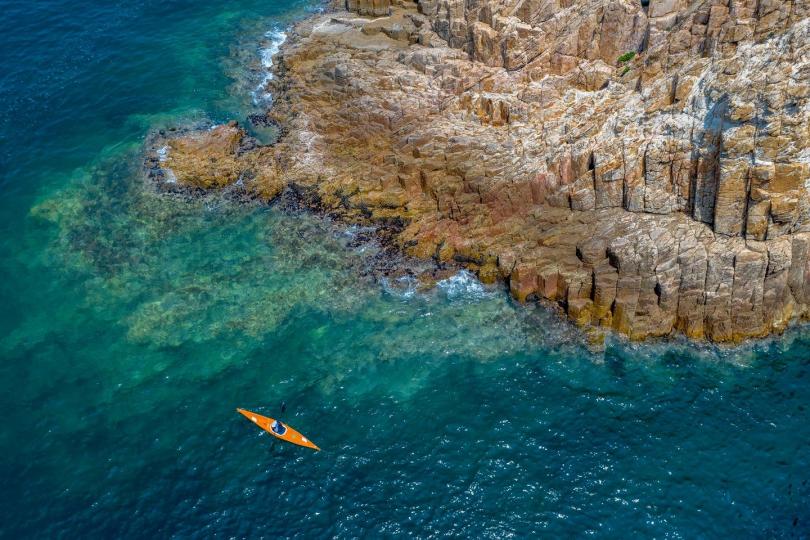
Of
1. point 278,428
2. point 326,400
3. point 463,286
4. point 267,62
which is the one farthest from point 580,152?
point 267,62

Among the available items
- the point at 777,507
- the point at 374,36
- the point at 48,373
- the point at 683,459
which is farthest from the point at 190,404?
the point at 374,36

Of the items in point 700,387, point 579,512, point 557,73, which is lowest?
point 579,512

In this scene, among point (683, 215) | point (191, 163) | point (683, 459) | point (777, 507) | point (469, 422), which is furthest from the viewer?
point (191, 163)

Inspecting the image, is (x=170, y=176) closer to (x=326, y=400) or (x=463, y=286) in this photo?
(x=326, y=400)

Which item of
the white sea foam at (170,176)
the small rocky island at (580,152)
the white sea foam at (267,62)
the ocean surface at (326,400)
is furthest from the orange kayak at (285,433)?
the white sea foam at (267,62)

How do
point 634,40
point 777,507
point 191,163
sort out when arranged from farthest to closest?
point 191,163, point 634,40, point 777,507

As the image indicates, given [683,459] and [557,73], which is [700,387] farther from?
[557,73]
